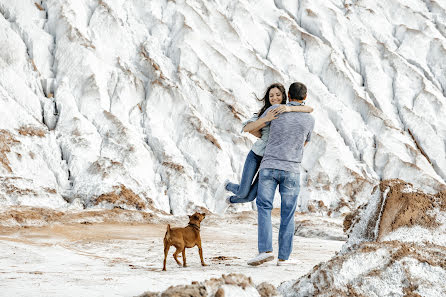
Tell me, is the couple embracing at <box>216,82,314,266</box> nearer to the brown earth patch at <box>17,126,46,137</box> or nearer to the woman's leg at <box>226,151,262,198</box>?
the woman's leg at <box>226,151,262,198</box>

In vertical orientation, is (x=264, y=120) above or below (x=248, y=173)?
above

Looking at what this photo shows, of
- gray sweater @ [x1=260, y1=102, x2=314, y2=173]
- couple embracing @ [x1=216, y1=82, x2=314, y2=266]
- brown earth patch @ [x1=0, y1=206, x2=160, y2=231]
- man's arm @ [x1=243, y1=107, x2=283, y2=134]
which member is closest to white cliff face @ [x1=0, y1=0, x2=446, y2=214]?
brown earth patch @ [x1=0, y1=206, x2=160, y2=231]

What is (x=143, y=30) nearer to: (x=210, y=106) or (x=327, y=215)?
(x=210, y=106)

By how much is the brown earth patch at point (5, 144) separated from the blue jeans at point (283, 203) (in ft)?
35.3

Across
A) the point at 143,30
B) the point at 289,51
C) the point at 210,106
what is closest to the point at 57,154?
the point at 210,106

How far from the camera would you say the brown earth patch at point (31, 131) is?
14.2 metres

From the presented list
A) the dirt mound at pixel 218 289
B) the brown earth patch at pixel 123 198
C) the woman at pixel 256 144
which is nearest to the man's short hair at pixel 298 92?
the woman at pixel 256 144

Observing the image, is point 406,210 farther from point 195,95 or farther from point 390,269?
point 195,95

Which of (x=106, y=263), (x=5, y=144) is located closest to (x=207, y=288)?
(x=106, y=263)

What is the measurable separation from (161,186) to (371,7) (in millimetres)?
19086

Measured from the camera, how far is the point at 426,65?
2467 cm

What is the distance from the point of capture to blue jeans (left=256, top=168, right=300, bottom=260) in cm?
435

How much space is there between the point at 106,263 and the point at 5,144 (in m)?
10.1

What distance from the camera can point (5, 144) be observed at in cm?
1335
